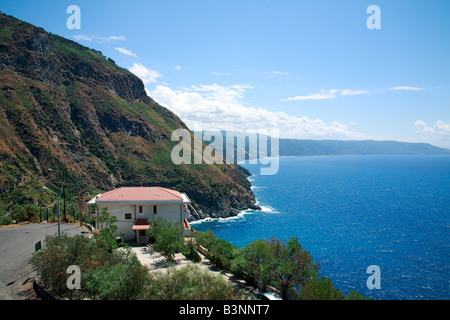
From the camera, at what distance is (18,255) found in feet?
72.9

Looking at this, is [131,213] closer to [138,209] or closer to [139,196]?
[138,209]

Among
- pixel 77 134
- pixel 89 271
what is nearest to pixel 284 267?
pixel 89 271

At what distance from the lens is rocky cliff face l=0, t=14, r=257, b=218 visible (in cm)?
7131

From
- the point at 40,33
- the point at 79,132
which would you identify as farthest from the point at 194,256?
the point at 40,33

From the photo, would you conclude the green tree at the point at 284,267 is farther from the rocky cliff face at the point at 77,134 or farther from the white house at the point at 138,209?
the rocky cliff face at the point at 77,134

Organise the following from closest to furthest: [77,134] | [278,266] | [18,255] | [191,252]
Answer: [278,266] → [18,255] → [191,252] → [77,134]

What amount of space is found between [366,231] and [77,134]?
88.6 meters

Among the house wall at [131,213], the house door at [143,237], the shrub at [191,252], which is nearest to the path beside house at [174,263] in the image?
the shrub at [191,252]

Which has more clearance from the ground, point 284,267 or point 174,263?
point 284,267

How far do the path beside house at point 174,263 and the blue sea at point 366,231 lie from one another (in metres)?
23.4

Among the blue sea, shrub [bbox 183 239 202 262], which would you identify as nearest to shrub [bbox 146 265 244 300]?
shrub [bbox 183 239 202 262]

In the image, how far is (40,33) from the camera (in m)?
107
